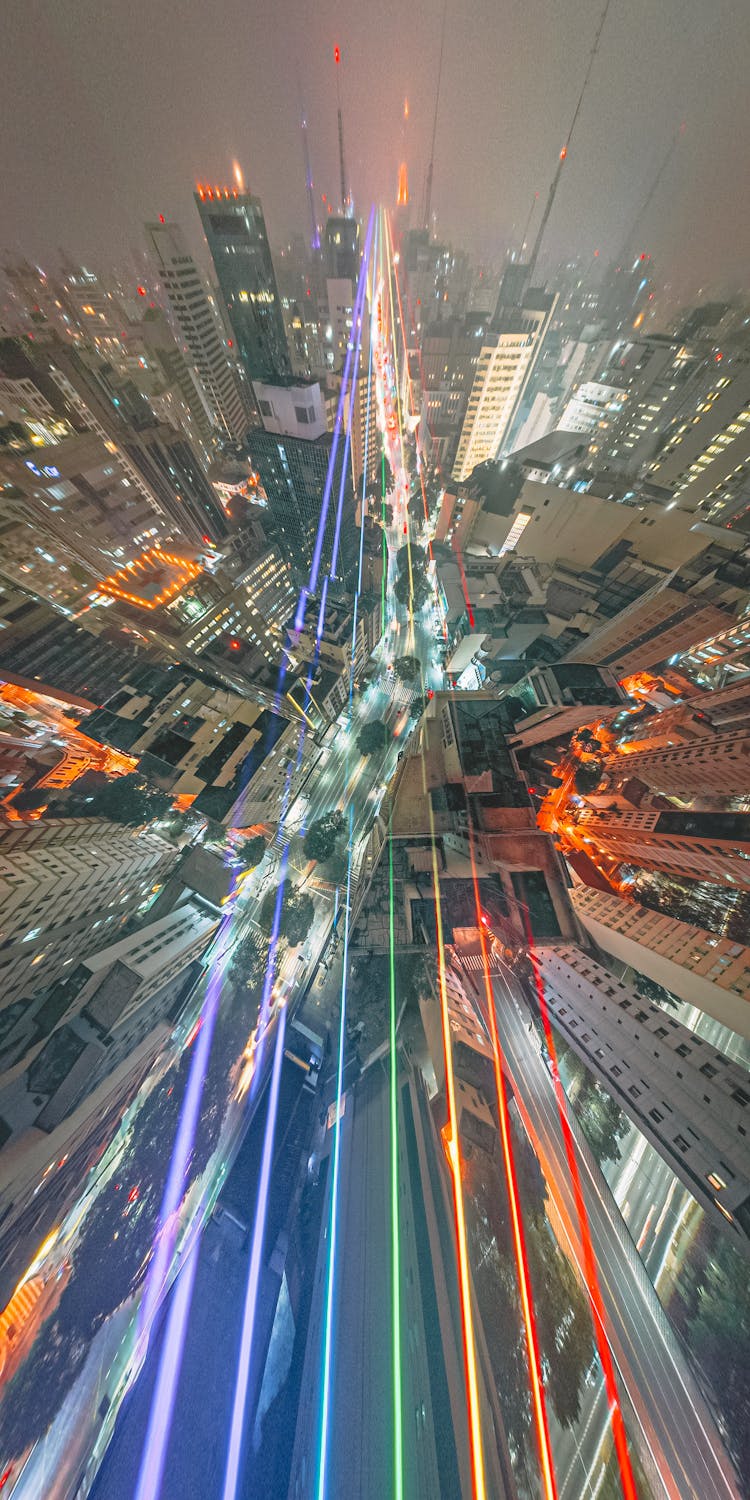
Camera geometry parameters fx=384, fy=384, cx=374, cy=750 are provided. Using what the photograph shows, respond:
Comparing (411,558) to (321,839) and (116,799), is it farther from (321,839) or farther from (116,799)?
(116,799)

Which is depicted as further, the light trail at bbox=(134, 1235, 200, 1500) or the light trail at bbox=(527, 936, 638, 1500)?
the light trail at bbox=(134, 1235, 200, 1500)

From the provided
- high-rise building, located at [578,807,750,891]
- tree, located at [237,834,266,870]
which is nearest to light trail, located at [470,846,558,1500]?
high-rise building, located at [578,807,750,891]

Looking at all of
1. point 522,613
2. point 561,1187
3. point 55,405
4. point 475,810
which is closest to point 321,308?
point 55,405

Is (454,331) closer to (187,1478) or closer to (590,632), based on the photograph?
(590,632)

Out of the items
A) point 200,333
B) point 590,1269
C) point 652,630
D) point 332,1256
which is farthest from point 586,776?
point 200,333

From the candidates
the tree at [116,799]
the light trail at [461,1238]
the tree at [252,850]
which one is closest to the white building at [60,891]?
the tree at [116,799]

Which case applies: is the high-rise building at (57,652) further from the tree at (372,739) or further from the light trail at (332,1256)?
the light trail at (332,1256)

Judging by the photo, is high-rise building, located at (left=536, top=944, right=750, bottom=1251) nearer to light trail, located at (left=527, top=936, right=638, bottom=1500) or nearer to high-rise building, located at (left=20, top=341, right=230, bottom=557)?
light trail, located at (left=527, top=936, right=638, bottom=1500)
